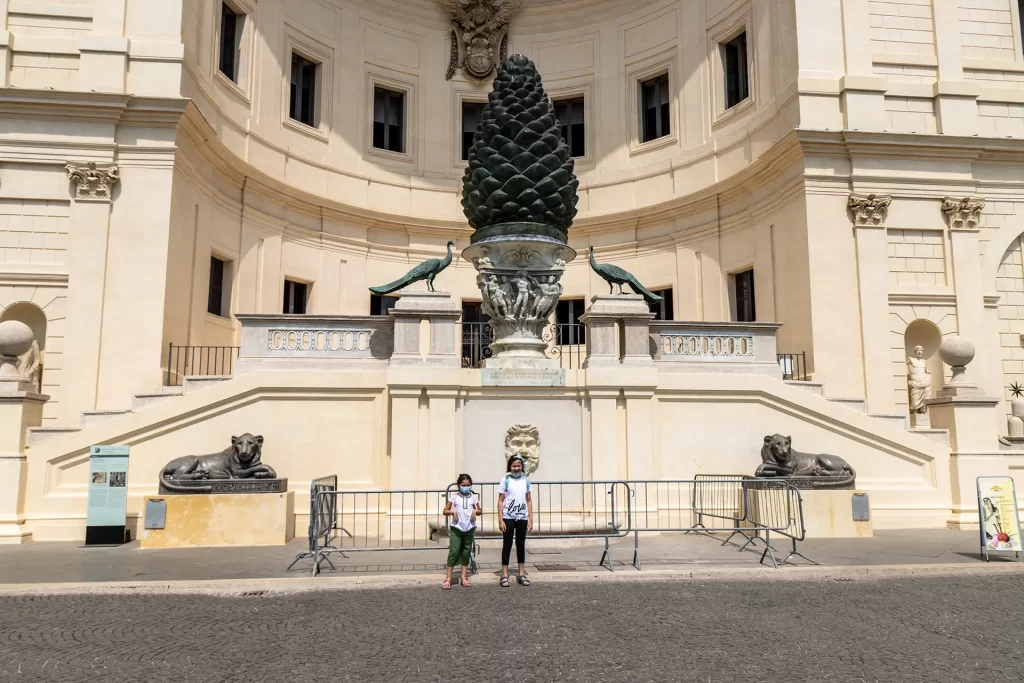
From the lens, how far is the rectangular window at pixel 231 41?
21.0 m

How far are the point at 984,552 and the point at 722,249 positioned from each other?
13.5 meters

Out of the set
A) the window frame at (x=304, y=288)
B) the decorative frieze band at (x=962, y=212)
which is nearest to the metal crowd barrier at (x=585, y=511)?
the window frame at (x=304, y=288)

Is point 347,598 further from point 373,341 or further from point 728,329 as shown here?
point 728,329

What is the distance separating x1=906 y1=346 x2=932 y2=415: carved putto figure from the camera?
1836cm

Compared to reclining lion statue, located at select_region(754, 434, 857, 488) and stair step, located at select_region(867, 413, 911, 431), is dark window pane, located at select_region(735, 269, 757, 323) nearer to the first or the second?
stair step, located at select_region(867, 413, 911, 431)

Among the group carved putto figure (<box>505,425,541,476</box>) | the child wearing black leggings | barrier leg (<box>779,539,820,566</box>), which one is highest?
carved putto figure (<box>505,425,541,476</box>)

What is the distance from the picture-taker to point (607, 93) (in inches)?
998

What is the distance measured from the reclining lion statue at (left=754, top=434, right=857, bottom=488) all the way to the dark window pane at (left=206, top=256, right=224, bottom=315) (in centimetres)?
1505

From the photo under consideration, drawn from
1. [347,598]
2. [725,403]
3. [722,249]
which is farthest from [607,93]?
[347,598]

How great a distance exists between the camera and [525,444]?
42.0 ft

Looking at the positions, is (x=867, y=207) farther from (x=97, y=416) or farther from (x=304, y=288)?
(x=97, y=416)

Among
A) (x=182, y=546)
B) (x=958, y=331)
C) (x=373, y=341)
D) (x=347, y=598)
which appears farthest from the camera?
(x=958, y=331)

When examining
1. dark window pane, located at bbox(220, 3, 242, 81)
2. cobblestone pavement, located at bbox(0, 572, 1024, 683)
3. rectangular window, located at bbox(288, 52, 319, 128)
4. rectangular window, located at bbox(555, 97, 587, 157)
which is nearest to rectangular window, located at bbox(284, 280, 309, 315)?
rectangular window, located at bbox(288, 52, 319, 128)

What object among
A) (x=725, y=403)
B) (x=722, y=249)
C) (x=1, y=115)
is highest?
(x=1, y=115)
